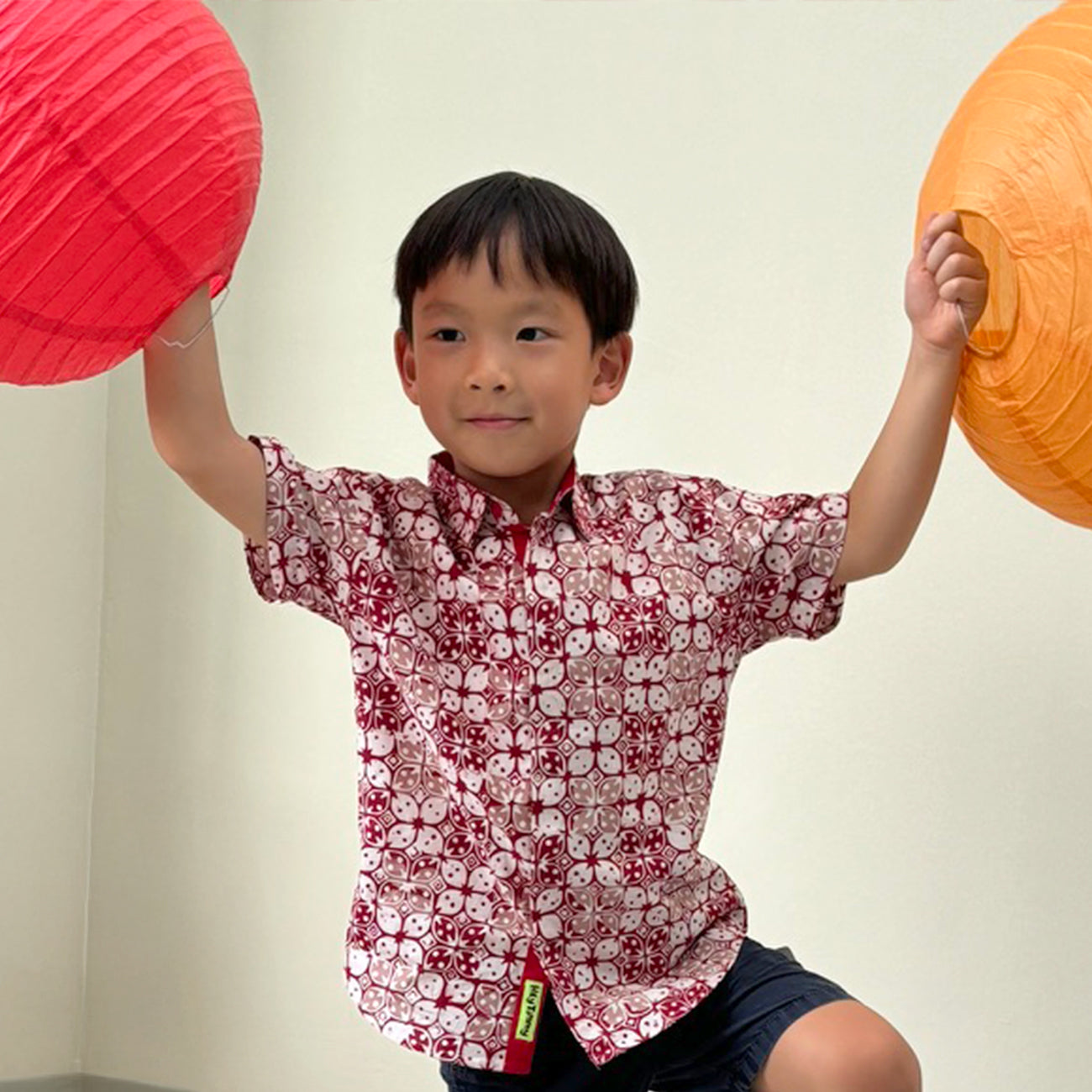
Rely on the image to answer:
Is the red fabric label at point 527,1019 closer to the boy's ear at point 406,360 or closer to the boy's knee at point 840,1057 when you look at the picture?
the boy's knee at point 840,1057

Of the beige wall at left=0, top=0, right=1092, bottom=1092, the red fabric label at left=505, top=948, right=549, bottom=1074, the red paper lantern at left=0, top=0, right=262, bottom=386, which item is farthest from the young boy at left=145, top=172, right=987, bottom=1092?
the beige wall at left=0, top=0, right=1092, bottom=1092

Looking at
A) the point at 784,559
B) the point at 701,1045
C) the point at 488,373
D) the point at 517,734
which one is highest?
the point at 488,373

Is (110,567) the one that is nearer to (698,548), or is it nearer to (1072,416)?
(698,548)

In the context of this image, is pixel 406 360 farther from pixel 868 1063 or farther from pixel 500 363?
pixel 868 1063

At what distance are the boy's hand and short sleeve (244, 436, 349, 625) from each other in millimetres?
406

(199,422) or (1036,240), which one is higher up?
(1036,240)

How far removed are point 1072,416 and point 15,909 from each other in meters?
1.48

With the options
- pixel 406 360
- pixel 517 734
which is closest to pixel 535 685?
pixel 517 734

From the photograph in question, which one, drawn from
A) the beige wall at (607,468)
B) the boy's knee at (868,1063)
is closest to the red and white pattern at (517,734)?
the boy's knee at (868,1063)

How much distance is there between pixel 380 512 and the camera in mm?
1291

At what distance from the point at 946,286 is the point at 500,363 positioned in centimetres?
30

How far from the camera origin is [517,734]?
1.27 meters

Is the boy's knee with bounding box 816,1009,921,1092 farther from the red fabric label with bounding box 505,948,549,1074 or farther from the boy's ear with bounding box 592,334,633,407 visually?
the boy's ear with bounding box 592,334,633,407

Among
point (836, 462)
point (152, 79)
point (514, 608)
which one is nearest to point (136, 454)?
point (836, 462)
